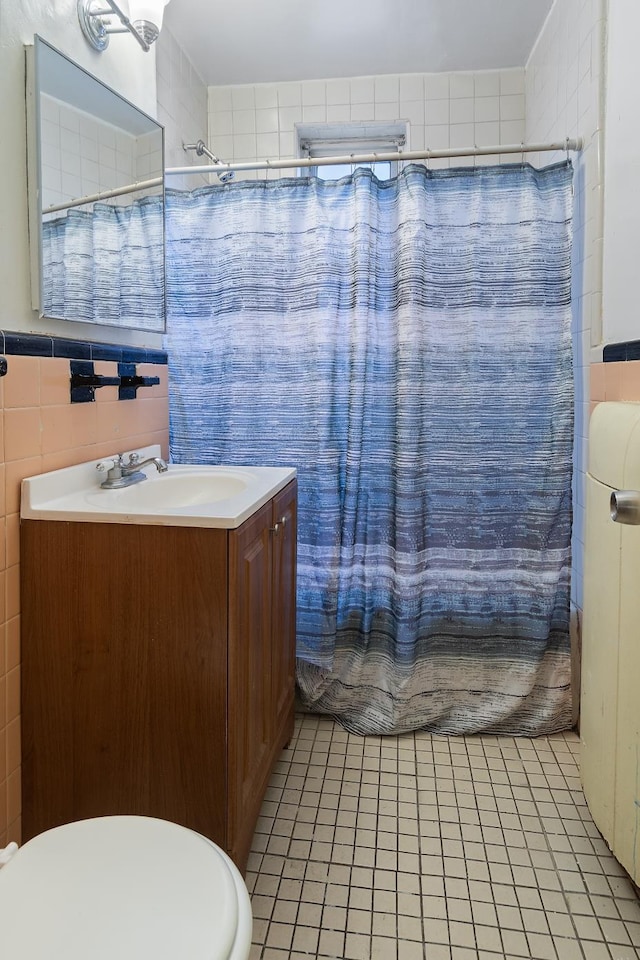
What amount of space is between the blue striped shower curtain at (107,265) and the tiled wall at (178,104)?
0.49 m

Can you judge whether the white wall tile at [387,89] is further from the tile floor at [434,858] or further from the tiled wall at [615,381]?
the tile floor at [434,858]

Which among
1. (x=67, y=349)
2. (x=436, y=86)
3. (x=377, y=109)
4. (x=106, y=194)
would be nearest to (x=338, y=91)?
(x=377, y=109)

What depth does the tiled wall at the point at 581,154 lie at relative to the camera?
1.89m

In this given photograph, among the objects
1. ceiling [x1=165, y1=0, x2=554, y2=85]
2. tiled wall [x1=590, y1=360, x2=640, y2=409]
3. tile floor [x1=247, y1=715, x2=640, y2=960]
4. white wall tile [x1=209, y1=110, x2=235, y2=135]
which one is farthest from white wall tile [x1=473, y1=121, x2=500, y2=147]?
tile floor [x1=247, y1=715, x2=640, y2=960]

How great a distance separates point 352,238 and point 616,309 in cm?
84

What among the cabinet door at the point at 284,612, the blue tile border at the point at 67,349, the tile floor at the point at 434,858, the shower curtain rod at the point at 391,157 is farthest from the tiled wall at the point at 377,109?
the tile floor at the point at 434,858

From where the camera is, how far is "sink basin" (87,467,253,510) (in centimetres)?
177

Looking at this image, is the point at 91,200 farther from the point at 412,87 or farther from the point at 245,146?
the point at 412,87

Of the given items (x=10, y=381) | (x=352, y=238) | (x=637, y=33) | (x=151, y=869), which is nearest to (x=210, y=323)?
(x=352, y=238)

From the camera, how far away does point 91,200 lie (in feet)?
5.50

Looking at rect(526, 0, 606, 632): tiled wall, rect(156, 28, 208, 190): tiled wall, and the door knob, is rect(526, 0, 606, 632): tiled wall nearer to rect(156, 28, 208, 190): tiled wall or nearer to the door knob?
the door knob

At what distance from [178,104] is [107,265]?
3.58ft

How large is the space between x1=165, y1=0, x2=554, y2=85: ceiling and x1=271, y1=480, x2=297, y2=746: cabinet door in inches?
67.6

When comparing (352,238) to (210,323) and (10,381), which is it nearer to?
(210,323)
